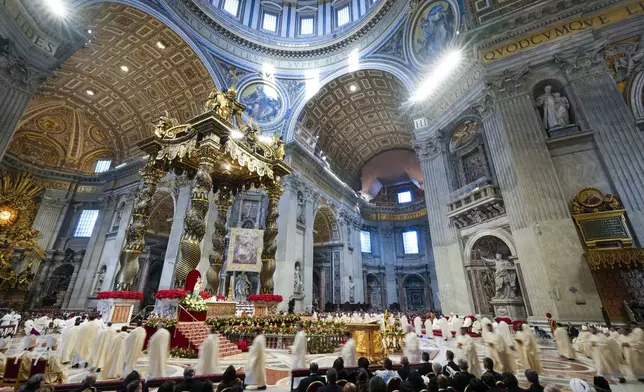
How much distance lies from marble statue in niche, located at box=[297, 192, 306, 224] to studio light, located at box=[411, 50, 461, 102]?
849cm

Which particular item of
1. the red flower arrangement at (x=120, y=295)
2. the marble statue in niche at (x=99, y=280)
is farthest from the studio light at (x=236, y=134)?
the marble statue in niche at (x=99, y=280)

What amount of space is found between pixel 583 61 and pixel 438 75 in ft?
Answer: 16.9

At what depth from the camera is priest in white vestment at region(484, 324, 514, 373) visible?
471cm

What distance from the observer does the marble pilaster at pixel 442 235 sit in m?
10.9

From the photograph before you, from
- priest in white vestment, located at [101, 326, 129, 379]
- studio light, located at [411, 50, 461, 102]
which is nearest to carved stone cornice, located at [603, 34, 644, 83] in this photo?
studio light, located at [411, 50, 461, 102]

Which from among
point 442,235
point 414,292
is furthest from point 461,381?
point 414,292

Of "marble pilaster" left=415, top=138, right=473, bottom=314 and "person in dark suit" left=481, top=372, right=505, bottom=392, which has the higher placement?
"marble pilaster" left=415, top=138, right=473, bottom=314

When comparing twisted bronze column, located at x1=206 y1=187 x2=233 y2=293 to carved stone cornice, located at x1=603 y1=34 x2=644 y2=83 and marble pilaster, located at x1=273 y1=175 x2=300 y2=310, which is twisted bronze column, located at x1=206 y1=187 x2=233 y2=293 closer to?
marble pilaster, located at x1=273 y1=175 x2=300 y2=310

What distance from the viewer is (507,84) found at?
10086 millimetres

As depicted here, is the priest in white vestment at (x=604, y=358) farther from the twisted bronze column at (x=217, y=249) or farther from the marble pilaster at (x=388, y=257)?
the marble pilaster at (x=388, y=257)

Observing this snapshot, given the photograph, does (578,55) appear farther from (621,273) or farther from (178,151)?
(178,151)

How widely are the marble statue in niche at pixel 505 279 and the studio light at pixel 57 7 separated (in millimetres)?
17022

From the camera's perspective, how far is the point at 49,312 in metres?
14.4

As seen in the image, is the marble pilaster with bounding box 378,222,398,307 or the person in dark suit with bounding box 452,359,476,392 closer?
the person in dark suit with bounding box 452,359,476,392
